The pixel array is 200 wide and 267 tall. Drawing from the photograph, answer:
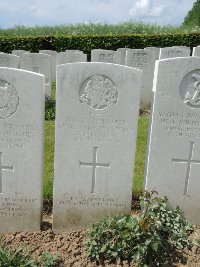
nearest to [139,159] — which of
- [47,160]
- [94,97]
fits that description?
[47,160]

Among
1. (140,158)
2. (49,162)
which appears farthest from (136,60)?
(49,162)

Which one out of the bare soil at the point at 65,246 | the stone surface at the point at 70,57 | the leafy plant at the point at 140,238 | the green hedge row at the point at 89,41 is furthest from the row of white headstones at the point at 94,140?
the green hedge row at the point at 89,41

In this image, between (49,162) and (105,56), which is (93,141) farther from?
(105,56)

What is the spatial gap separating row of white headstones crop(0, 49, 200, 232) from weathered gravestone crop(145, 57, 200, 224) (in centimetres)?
1

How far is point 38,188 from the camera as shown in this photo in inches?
155

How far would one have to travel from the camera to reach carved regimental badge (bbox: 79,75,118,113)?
3705mm

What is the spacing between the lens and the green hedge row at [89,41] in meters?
17.0

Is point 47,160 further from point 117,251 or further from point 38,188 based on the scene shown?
point 117,251

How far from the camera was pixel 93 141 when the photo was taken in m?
3.87

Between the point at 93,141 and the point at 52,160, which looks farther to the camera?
the point at 52,160

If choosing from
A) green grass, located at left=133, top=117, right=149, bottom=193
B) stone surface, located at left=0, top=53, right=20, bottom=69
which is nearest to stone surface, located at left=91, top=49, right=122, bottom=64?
stone surface, located at left=0, top=53, right=20, bottom=69

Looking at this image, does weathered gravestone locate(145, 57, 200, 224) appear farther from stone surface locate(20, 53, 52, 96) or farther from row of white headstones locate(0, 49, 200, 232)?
stone surface locate(20, 53, 52, 96)

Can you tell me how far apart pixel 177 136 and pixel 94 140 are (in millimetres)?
891

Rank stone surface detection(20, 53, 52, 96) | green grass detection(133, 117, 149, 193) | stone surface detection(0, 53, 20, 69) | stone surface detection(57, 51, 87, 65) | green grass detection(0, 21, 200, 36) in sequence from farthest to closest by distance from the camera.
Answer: green grass detection(0, 21, 200, 36), stone surface detection(57, 51, 87, 65), stone surface detection(20, 53, 52, 96), stone surface detection(0, 53, 20, 69), green grass detection(133, 117, 149, 193)
